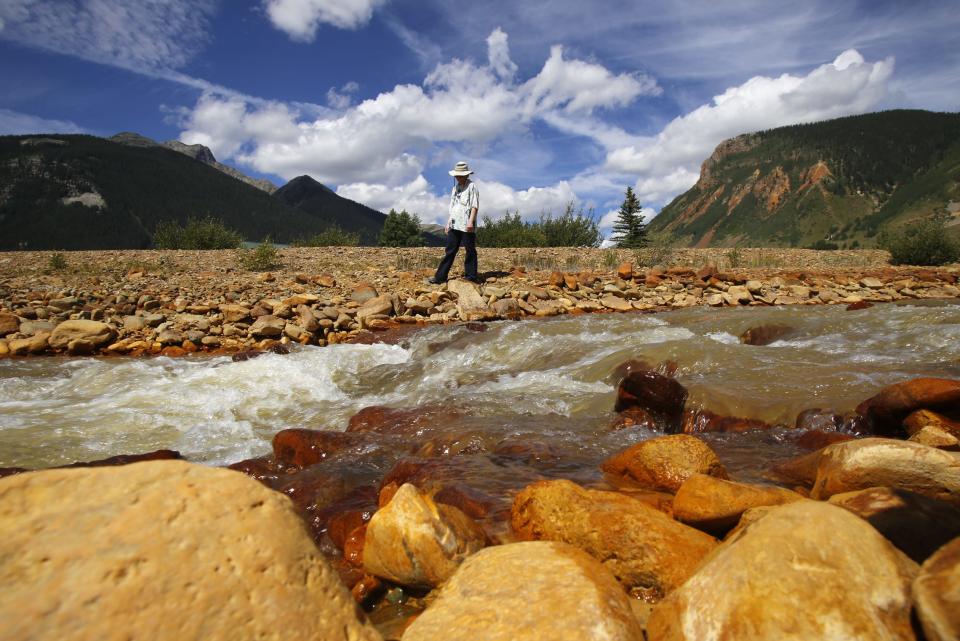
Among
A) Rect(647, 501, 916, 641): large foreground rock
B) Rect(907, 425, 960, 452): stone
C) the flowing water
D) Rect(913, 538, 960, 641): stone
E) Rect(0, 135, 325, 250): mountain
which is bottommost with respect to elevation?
the flowing water

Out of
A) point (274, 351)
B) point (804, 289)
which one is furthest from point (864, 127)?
point (274, 351)

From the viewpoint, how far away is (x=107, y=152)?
2800 inches

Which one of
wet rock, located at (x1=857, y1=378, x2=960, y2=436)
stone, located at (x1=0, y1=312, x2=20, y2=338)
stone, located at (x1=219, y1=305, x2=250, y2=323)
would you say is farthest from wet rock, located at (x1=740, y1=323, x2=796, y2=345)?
stone, located at (x1=0, y1=312, x2=20, y2=338)

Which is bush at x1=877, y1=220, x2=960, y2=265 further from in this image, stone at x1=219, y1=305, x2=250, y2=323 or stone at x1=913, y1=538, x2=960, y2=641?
stone at x1=913, y1=538, x2=960, y2=641

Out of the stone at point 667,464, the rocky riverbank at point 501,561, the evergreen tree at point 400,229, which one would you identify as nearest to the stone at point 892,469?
the rocky riverbank at point 501,561

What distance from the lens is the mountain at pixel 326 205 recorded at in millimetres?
101375

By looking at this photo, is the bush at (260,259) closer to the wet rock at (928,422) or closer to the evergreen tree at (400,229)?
the wet rock at (928,422)

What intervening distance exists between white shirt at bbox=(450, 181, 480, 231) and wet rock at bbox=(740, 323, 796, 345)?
526 centimetres

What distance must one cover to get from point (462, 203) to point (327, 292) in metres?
3.25

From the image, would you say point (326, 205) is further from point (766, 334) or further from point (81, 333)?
point (766, 334)

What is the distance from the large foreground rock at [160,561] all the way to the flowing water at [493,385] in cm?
179

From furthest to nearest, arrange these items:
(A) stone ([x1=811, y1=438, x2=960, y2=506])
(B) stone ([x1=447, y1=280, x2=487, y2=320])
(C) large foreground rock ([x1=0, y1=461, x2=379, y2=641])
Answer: (B) stone ([x1=447, y1=280, x2=487, y2=320])
(A) stone ([x1=811, y1=438, x2=960, y2=506])
(C) large foreground rock ([x1=0, y1=461, x2=379, y2=641])

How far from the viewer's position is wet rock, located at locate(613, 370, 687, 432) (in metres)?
4.24

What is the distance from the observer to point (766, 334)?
7.32 metres
